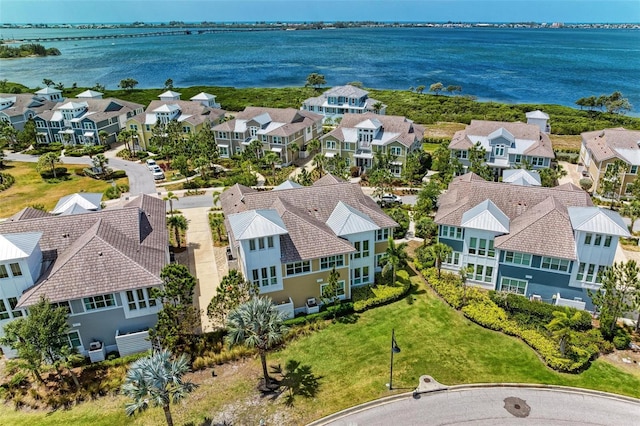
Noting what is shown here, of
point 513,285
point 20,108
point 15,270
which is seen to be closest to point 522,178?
point 513,285

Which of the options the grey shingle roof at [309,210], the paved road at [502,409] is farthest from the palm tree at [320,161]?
the paved road at [502,409]

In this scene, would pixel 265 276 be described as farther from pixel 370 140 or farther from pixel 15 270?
pixel 370 140

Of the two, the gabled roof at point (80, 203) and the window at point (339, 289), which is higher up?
the gabled roof at point (80, 203)

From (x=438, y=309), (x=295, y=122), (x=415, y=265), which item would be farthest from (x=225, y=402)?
(x=295, y=122)

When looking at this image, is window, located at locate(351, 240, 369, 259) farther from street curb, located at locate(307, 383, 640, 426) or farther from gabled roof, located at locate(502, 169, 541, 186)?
gabled roof, located at locate(502, 169, 541, 186)

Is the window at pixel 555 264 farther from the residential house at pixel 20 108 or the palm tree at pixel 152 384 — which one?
the residential house at pixel 20 108

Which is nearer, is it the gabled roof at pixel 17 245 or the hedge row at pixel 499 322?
the gabled roof at pixel 17 245
